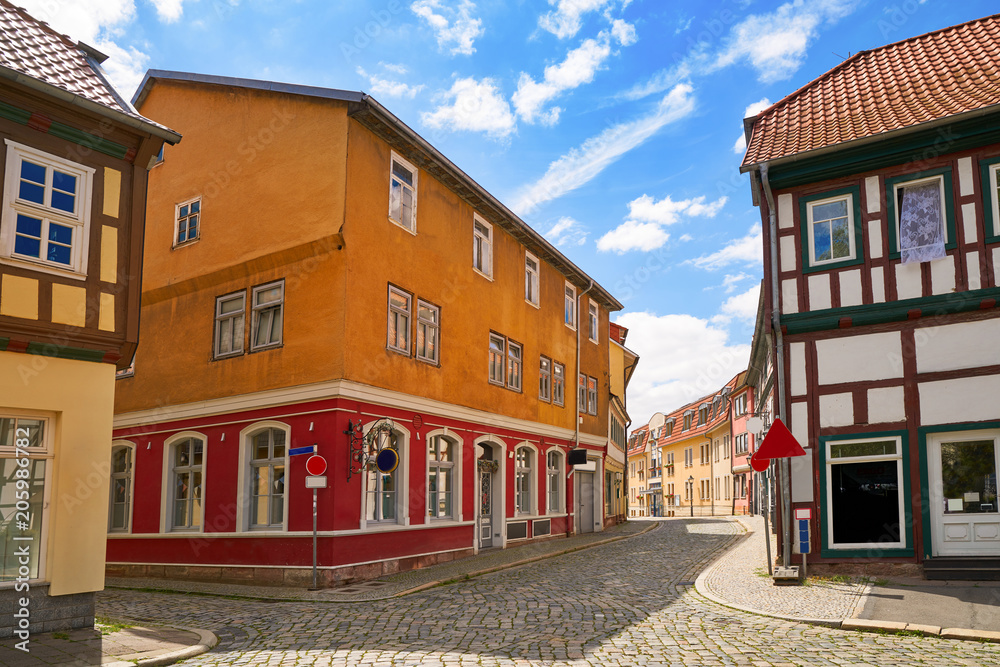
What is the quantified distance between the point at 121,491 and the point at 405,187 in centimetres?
961

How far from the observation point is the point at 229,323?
1766 cm

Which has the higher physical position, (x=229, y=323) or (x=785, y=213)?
(x=785, y=213)

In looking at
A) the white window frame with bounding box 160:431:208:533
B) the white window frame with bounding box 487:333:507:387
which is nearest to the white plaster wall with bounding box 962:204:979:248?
the white window frame with bounding box 487:333:507:387

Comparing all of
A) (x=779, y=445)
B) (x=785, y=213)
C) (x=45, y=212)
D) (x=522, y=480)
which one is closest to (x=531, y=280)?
(x=522, y=480)

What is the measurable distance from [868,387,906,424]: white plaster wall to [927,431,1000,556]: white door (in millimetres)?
629

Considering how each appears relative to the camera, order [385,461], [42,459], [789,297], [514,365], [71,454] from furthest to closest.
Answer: [514,365] → [385,461] → [789,297] → [71,454] → [42,459]

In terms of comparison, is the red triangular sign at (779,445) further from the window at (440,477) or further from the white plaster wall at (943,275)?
the window at (440,477)

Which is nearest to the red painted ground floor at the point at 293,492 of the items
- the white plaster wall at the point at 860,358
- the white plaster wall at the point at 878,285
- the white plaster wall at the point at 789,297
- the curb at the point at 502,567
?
the curb at the point at 502,567

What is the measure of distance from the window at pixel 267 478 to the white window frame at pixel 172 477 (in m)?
1.34

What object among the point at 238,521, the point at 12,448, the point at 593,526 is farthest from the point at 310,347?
the point at 593,526

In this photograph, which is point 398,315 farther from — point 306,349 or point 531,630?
point 531,630

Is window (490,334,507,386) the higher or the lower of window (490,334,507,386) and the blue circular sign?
the higher

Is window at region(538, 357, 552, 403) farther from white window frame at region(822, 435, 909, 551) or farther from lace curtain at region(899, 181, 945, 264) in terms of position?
lace curtain at region(899, 181, 945, 264)

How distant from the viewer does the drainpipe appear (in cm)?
1402
